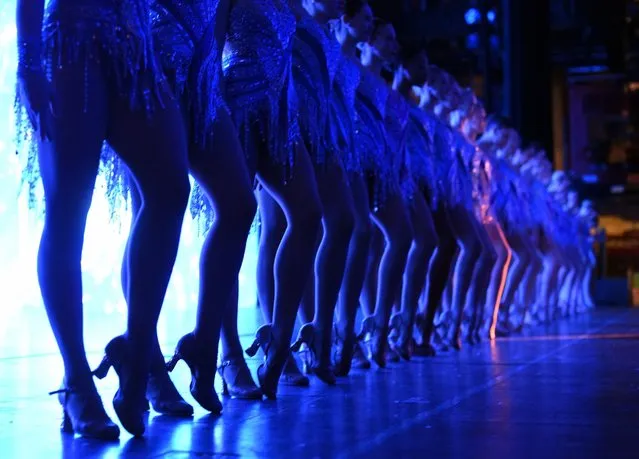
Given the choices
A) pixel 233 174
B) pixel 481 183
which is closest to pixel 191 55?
pixel 233 174

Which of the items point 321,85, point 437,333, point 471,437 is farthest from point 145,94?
point 437,333

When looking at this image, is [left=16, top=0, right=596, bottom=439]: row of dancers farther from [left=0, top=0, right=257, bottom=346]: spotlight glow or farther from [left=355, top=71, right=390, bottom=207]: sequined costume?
[left=0, top=0, right=257, bottom=346]: spotlight glow

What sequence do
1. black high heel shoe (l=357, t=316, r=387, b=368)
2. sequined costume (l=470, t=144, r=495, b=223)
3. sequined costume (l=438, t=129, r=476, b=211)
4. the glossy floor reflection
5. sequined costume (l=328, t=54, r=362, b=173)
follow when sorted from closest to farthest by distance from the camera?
the glossy floor reflection
sequined costume (l=328, t=54, r=362, b=173)
black high heel shoe (l=357, t=316, r=387, b=368)
sequined costume (l=438, t=129, r=476, b=211)
sequined costume (l=470, t=144, r=495, b=223)

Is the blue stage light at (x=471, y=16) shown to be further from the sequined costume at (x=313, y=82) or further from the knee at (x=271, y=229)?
the knee at (x=271, y=229)

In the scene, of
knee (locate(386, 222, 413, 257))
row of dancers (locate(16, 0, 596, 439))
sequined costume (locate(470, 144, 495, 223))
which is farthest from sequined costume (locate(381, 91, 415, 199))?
sequined costume (locate(470, 144, 495, 223))

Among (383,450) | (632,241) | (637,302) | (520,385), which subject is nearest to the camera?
(383,450)

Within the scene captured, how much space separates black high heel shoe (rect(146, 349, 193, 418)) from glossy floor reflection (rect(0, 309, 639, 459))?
0.15 ft

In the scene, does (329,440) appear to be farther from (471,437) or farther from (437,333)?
(437,333)

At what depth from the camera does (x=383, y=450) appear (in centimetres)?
181

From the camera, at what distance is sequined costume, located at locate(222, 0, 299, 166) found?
2777mm

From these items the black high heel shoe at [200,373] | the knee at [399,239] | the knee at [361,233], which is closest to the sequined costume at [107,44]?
the black high heel shoe at [200,373]

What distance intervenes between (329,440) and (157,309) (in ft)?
1.57

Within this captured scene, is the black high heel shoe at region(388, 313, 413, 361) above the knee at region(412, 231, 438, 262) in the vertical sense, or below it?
below

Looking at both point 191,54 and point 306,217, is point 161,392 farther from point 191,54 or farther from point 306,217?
point 191,54
